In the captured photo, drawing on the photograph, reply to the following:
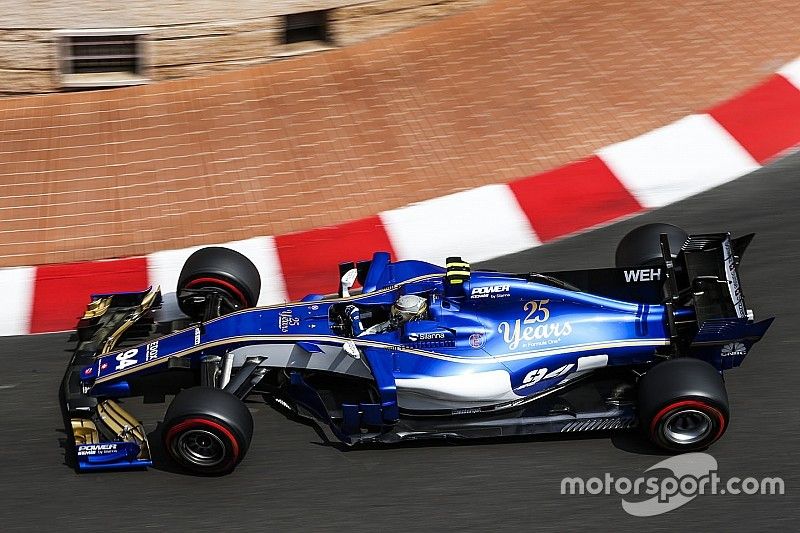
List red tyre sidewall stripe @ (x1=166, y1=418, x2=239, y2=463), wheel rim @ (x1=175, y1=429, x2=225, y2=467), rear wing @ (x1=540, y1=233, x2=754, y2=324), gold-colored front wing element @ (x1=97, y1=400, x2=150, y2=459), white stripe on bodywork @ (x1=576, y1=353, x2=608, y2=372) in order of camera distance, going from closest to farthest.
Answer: red tyre sidewall stripe @ (x1=166, y1=418, x2=239, y2=463) < wheel rim @ (x1=175, y1=429, x2=225, y2=467) < gold-colored front wing element @ (x1=97, y1=400, x2=150, y2=459) < white stripe on bodywork @ (x1=576, y1=353, x2=608, y2=372) < rear wing @ (x1=540, y1=233, x2=754, y2=324)

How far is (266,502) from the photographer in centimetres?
536

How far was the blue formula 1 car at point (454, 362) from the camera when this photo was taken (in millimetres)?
5367

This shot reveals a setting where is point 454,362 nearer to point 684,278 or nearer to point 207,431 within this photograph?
point 207,431

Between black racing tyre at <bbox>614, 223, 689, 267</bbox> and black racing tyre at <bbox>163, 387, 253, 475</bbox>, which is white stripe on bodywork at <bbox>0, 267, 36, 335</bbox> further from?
black racing tyre at <bbox>614, 223, 689, 267</bbox>

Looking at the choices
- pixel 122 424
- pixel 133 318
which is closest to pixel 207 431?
pixel 122 424

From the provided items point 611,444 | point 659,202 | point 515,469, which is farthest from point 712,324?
point 659,202

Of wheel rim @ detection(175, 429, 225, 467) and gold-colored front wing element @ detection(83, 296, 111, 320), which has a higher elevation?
gold-colored front wing element @ detection(83, 296, 111, 320)

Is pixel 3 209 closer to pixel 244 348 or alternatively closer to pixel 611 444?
pixel 244 348

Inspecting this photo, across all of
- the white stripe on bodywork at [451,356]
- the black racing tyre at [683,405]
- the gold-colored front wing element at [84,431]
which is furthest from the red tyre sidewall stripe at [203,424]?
the black racing tyre at [683,405]

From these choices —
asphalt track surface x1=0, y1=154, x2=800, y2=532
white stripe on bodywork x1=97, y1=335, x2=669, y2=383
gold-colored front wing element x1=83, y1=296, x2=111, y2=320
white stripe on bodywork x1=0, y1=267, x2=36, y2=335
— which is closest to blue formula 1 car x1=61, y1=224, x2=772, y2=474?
white stripe on bodywork x1=97, y1=335, x2=669, y2=383

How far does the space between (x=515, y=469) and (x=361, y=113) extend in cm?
355

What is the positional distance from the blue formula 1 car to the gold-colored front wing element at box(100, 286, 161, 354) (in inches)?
2.4

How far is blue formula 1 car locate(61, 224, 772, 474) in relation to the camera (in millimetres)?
5367

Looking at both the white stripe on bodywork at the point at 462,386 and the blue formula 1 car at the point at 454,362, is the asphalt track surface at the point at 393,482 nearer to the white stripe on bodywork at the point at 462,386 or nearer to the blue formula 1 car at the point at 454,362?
the blue formula 1 car at the point at 454,362
